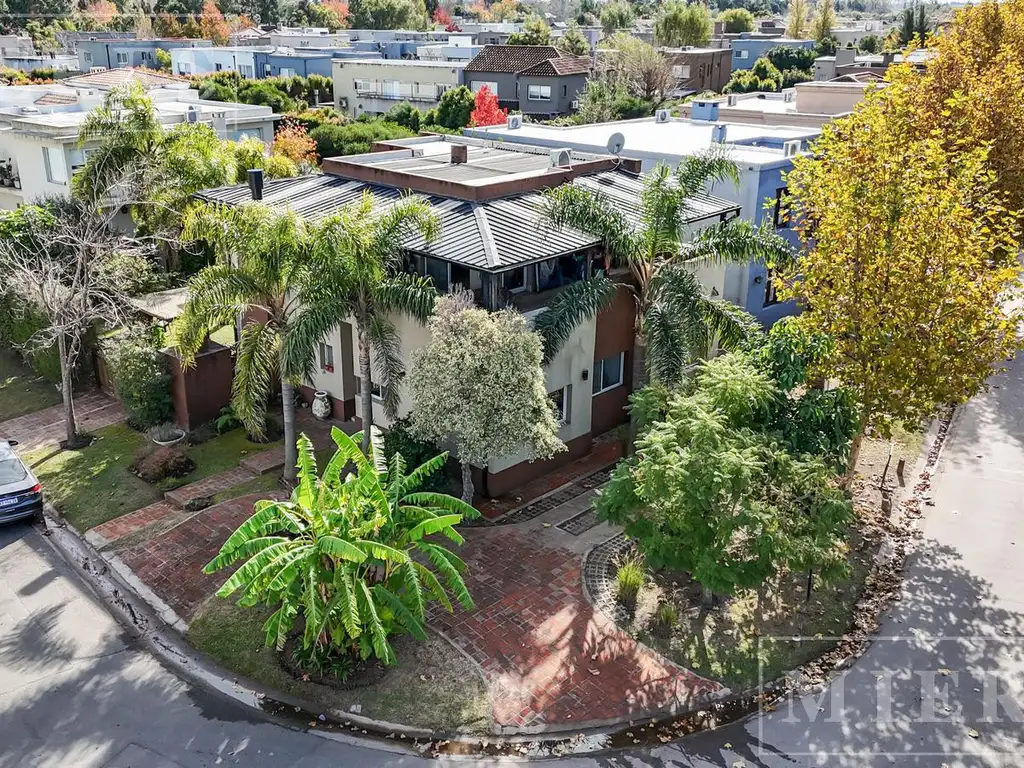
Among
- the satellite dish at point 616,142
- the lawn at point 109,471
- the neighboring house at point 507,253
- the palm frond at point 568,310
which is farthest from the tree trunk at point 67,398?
the satellite dish at point 616,142

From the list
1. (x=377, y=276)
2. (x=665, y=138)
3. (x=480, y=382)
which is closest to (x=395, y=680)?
(x=480, y=382)

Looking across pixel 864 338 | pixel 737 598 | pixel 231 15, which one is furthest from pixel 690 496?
pixel 231 15

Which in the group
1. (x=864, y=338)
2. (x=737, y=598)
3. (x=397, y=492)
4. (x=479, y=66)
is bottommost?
(x=737, y=598)

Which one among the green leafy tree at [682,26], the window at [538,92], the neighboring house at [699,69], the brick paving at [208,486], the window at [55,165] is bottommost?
the brick paving at [208,486]

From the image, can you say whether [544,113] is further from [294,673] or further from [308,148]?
[294,673]

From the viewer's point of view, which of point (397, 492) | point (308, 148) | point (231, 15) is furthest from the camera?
point (231, 15)

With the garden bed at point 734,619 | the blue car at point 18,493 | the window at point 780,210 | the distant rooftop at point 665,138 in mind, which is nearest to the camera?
the garden bed at point 734,619

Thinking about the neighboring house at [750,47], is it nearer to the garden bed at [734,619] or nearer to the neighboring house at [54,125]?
the neighboring house at [54,125]
